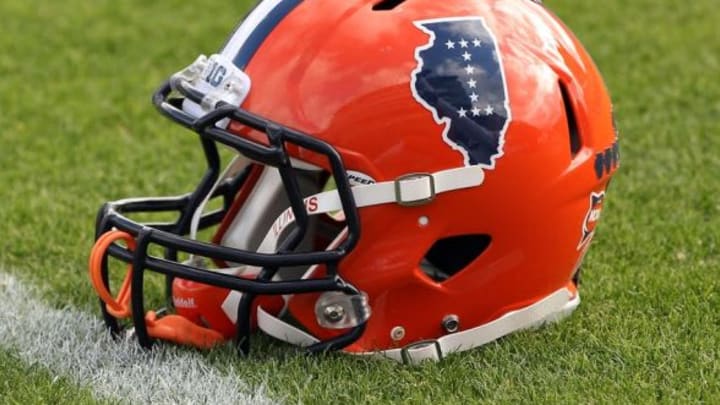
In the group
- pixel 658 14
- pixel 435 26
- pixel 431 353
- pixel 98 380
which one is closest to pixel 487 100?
pixel 435 26

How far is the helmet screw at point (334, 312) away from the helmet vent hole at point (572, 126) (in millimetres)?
634

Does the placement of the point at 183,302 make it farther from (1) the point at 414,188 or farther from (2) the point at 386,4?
(2) the point at 386,4

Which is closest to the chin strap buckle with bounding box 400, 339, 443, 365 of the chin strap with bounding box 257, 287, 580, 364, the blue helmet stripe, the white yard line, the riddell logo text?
the chin strap with bounding box 257, 287, 580, 364

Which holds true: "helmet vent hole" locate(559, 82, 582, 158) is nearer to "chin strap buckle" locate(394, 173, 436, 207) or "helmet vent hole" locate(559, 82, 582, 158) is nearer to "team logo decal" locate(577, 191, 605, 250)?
"team logo decal" locate(577, 191, 605, 250)

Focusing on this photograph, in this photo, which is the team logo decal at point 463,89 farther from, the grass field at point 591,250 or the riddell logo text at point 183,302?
the riddell logo text at point 183,302

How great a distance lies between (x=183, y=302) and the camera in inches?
116

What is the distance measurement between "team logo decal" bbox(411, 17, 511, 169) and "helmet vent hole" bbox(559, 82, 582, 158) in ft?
0.64

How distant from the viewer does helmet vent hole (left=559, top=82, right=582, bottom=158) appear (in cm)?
276

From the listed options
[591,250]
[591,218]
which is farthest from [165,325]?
[591,250]

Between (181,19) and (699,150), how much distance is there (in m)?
2.78

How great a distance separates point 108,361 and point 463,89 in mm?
1043

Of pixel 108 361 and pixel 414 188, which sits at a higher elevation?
pixel 414 188

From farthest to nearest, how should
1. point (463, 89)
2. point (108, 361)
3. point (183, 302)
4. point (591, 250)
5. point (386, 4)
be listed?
point (591, 250), point (183, 302), point (108, 361), point (386, 4), point (463, 89)

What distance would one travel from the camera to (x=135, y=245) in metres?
2.70
